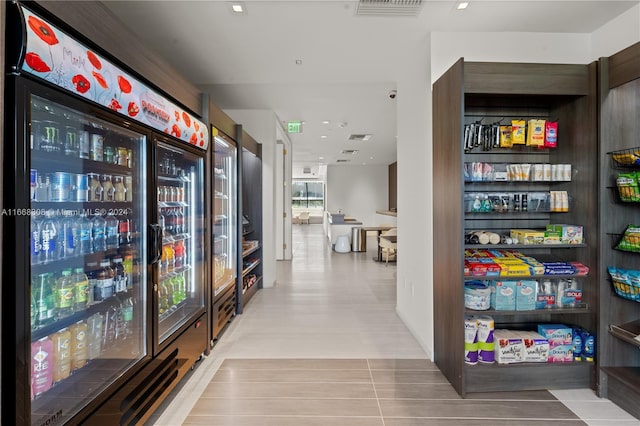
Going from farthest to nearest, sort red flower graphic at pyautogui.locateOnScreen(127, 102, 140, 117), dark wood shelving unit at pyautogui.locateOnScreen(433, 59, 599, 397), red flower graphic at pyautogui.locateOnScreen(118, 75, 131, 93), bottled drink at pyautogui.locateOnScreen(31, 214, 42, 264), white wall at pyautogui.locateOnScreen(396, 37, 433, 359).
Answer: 1. white wall at pyautogui.locateOnScreen(396, 37, 433, 359)
2. dark wood shelving unit at pyautogui.locateOnScreen(433, 59, 599, 397)
3. red flower graphic at pyautogui.locateOnScreen(127, 102, 140, 117)
4. red flower graphic at pyautogui.locateOnScreen(118, 75, 131, 93)
5. bottled drink at pyautogui.locateOnScreen(31, 214, 42, 264)

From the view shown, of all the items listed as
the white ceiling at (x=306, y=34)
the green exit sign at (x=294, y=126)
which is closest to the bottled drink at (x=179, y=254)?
the white ceiling at (x=306, y=34)

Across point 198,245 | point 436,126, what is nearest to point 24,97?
point 198,245

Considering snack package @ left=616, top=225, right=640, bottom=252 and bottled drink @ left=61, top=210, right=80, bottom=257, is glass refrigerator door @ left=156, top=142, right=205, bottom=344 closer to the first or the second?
bottled drink @ left=61, top=210, right=80, bottom=257

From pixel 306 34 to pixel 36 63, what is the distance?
223cm

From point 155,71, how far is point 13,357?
5.50 feet

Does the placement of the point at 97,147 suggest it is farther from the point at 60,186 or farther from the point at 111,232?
the point at 111,232

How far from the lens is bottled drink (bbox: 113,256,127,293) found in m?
1.93

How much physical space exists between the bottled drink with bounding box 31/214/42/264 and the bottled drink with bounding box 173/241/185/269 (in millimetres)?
1331

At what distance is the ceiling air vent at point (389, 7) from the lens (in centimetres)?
247

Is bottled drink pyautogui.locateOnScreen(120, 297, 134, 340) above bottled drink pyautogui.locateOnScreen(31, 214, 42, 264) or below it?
below

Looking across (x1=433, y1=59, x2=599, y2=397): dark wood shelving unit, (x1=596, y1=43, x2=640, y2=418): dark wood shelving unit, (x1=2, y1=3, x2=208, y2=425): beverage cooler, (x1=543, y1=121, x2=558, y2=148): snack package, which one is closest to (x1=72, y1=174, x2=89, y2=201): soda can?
(x1=2, y1=3, x2=208, y2=425): beverage cooler

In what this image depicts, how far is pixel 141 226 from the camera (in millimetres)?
2080

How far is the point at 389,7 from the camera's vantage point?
2539 mm

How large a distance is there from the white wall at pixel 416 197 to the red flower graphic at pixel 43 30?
8.61 ft
